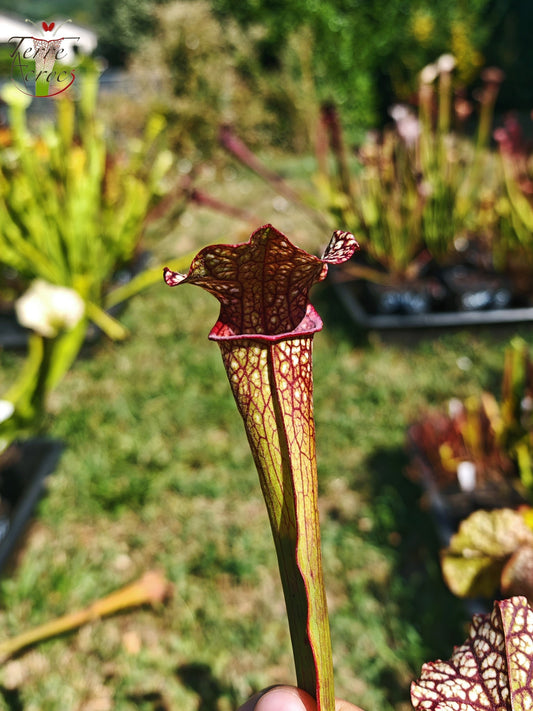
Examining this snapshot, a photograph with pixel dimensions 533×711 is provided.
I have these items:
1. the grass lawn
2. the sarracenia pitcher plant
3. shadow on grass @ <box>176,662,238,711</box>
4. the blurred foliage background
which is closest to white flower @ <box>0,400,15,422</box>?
the grass lawn

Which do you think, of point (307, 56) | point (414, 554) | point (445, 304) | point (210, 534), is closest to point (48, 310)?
point (210, 534)

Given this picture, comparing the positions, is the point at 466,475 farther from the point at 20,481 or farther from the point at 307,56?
the point at 307,56

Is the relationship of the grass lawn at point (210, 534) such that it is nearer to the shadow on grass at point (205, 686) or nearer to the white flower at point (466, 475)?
the shadow on grass at point (205, 686)

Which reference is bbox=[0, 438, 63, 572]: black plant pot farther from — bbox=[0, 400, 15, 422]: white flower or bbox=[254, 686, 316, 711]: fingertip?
bbox=[254, 686, 316, 711]: fingertip

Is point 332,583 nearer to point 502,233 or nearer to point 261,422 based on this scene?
point 261,422

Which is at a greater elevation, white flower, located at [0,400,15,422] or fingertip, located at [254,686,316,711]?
white flower, located at [0,400,15,422]

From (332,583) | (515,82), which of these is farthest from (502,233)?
(515,82)
